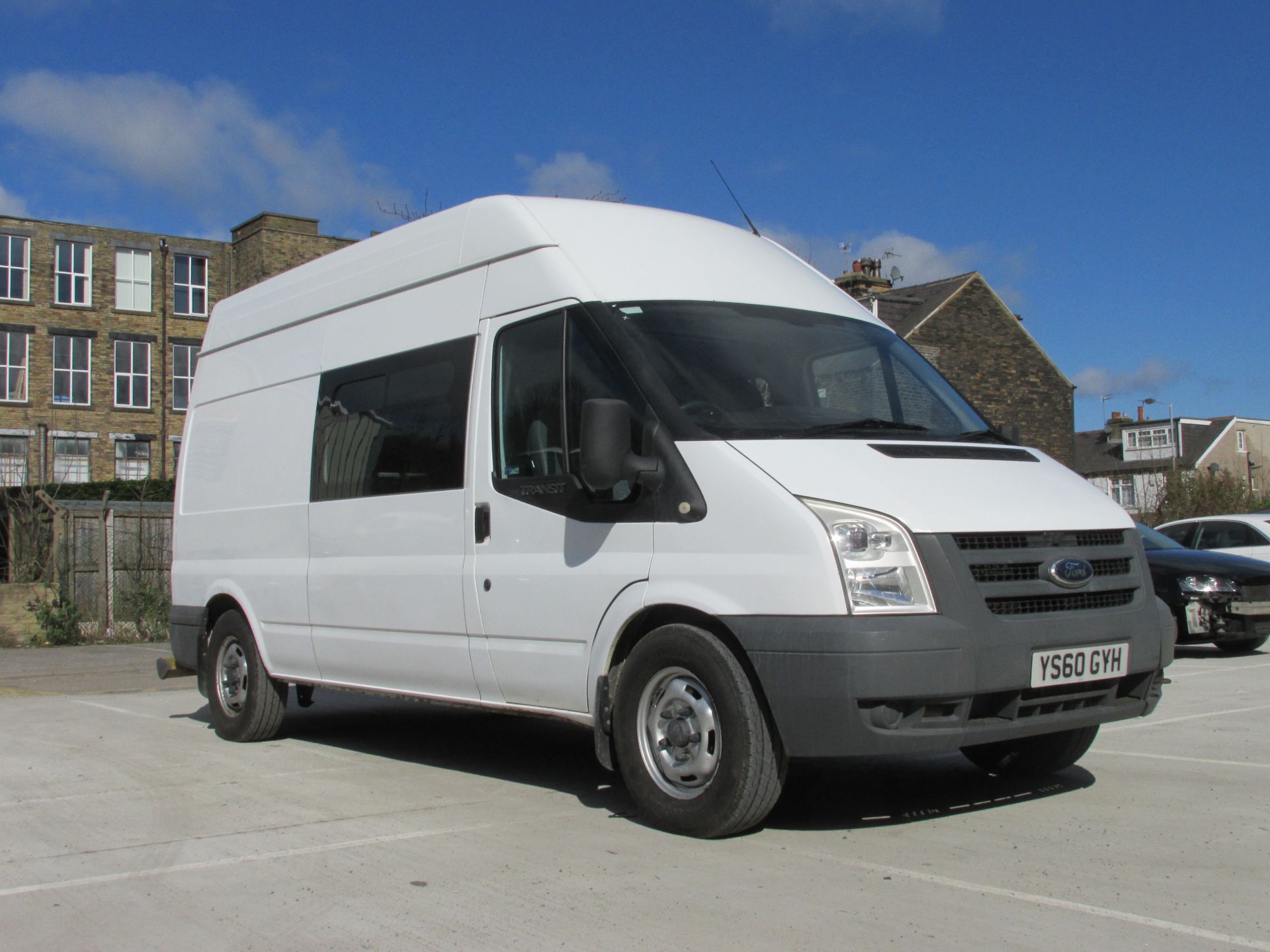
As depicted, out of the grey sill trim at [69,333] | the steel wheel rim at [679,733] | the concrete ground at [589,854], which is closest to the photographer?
the concrete ground at [589,854]

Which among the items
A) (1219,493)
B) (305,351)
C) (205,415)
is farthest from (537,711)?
(1219,493)

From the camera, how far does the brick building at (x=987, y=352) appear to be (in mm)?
44312

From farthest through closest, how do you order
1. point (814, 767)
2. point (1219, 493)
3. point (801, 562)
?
point (1219, 493) → point (814, 767) → point (801, 562)

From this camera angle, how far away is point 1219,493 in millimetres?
37000

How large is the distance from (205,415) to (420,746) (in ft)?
9.65

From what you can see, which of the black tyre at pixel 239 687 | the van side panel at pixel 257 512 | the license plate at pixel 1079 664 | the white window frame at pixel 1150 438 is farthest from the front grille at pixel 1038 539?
the white window frame at pixel 1150 438

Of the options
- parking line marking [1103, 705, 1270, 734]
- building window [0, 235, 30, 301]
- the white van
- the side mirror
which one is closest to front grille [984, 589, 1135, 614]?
the white van

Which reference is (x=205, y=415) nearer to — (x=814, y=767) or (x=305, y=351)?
(x=305, y=351)

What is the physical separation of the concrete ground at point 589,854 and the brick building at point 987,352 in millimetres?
36749

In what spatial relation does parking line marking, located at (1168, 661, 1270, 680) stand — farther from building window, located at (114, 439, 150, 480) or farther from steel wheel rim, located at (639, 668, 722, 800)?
building window, located at (114, 439, 150, 480)

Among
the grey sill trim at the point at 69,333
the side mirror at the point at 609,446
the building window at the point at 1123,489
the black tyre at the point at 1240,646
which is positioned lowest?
the black tyre at the point at 1240,646

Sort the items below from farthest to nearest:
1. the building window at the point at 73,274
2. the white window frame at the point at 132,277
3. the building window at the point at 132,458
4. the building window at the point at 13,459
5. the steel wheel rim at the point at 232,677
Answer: the white window frame at the point at 132,277
the building window at the point at 132,458
the building window at the point at 73,274
the building window at the point at 13,459
the steel wheel rim at the point at 232,677

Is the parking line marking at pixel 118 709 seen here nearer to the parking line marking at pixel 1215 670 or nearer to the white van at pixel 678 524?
the white van at pixel 678 524

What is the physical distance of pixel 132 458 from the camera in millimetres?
47344
